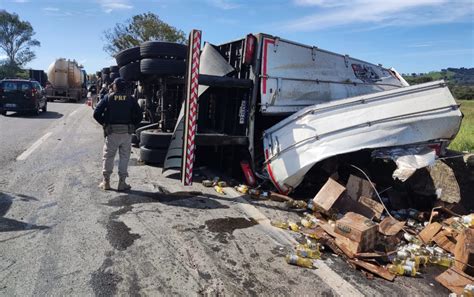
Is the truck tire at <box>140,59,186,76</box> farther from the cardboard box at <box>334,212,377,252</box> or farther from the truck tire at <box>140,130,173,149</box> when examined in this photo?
the cardboard box at <box>334,212,377,252</box>

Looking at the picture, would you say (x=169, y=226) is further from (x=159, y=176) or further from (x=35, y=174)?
(x=35, y=174)

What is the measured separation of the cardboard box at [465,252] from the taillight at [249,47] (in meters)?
4.00

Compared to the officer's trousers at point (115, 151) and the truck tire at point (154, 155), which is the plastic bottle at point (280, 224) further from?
the truck tire at point (154, 155)

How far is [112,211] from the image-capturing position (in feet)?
15.2

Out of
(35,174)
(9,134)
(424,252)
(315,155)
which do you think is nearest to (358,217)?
(424,252)

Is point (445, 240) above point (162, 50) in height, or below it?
below

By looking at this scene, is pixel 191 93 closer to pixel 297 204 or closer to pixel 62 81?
pixel 297 204

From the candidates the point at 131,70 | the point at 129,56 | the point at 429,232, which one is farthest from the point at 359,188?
the point at 129,56

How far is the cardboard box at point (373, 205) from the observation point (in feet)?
16.4

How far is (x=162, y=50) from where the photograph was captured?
6.76 metres

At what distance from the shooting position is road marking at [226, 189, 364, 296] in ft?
10.4

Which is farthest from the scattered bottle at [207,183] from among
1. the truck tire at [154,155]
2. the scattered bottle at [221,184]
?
the truck tire at [154,155]

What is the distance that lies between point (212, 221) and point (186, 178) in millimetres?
1383

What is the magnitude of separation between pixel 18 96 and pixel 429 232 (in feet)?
56.1
